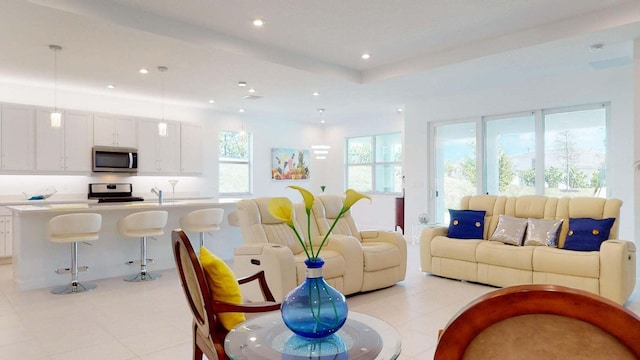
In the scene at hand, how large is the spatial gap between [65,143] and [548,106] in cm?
785

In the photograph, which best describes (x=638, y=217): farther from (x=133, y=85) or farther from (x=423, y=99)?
(x=133, y=85)

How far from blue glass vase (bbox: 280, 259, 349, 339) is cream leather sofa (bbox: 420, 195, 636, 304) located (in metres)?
3.30

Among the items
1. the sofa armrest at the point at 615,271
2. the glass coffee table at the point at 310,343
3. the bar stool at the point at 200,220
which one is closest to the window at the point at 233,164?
the bar stool at the point at 200,220

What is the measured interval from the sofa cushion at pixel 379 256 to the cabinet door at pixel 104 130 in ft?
17.1

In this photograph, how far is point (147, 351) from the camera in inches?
117

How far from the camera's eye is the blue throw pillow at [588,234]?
417 centimetres

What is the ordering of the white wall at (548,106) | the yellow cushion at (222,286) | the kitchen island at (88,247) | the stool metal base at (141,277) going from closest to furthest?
the yellow cushion at (222,286), the kitchen island at (88,247), the stool metal base at (141,277), the white wall at (548,106)

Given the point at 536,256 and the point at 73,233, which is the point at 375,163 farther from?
the point at 73,233

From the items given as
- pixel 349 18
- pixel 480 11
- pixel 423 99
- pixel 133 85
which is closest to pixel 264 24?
pixel 349 18

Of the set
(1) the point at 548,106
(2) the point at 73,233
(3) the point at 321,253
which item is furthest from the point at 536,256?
(2) the point at 73,233

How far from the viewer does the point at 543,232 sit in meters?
4.58

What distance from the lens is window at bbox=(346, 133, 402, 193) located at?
9.63 meters

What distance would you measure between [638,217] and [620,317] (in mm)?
4901

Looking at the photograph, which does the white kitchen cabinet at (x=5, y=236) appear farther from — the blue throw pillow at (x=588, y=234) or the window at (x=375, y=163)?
the blue throw pillow at (x=588, y=234)
